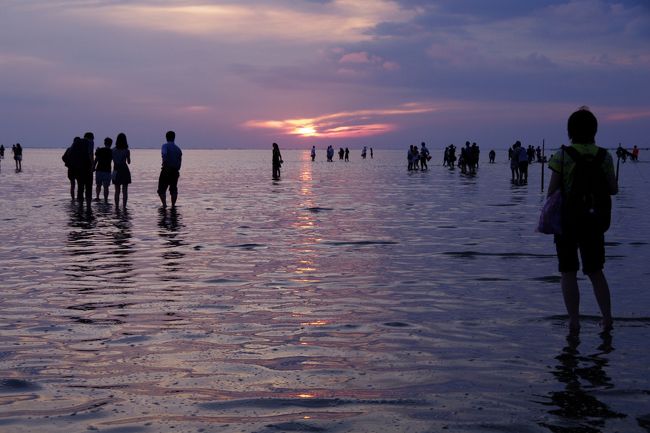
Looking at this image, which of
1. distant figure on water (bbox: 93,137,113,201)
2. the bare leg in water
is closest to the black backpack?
the bare leg in water

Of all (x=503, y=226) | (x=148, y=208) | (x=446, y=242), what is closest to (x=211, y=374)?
(x=446, y=242)

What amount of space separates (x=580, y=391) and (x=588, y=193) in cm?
210

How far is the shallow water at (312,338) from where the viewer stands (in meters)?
4.52

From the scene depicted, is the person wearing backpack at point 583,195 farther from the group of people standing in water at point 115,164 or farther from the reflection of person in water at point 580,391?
the group of people standing in water at point 115,164

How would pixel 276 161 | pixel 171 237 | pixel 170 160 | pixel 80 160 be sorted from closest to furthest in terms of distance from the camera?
pixel 171 237 < pixel 170 160 < pixel 80 160 < pixel 276 161

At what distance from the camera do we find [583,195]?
651 cm

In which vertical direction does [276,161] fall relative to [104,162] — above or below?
below

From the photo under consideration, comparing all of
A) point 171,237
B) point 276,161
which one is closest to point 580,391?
point 171,237

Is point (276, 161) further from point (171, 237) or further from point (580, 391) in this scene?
point (580, 391)

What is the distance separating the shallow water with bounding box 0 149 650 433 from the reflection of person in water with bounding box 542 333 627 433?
0.02 m

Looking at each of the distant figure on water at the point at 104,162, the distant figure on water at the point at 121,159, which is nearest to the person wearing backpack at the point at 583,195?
the distant figure on water at the point at 121,159

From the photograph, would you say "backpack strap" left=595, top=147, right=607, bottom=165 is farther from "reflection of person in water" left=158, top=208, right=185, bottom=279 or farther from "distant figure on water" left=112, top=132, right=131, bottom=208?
"distant figure on water" left=112, top=132, right=131, bottom=208

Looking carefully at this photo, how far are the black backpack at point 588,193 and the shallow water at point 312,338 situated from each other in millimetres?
877

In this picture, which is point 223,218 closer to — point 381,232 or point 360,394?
point 381,232
